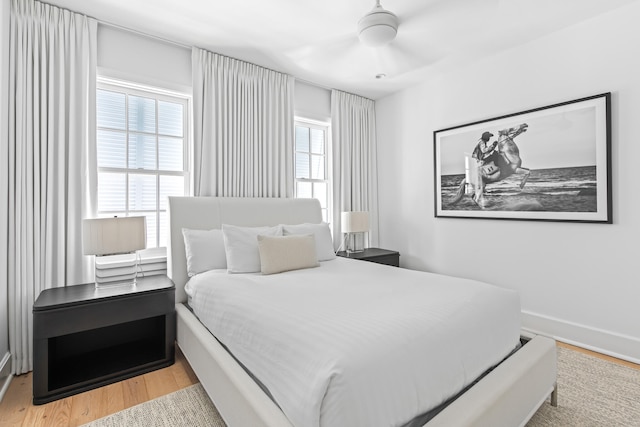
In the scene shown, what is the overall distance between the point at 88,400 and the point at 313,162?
10.4 feet

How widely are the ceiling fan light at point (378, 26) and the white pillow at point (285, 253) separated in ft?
5.30

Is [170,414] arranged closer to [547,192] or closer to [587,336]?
[587,336]

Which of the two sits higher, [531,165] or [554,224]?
[531,165]

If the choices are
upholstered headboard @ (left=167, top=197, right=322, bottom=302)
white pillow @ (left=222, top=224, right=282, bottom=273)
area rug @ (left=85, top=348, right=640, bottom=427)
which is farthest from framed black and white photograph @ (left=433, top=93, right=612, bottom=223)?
white pillow @ (left=222, top=224, right=282, bottom=273)

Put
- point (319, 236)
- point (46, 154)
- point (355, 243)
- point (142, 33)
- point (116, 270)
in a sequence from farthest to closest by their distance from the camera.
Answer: point (355, 243), point (319, 236), point (142, 33), point (116, 270), point (46, 154)

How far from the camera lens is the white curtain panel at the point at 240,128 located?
3074 mm

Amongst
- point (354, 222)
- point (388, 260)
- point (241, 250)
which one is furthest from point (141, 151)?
point (388, 260)

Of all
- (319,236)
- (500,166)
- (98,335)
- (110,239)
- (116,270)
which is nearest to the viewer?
(110,239)

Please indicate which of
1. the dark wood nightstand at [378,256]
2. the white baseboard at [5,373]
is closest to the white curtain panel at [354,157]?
the dark wood nightstand at [378,256]

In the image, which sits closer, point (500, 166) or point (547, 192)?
point (547, 192)

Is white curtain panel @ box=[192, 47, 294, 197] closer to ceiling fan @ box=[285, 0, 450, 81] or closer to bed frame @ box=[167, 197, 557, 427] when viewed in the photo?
ceiling fan @ box=[285, 0, 450, 81]

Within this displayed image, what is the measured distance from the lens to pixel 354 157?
4305 millimetres

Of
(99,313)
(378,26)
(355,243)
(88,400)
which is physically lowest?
(88,400)

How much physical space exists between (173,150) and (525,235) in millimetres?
3517
